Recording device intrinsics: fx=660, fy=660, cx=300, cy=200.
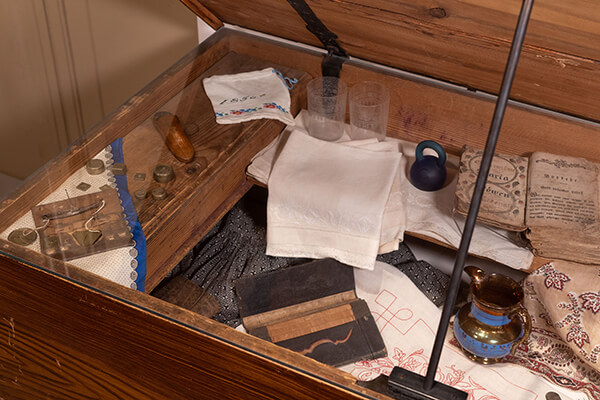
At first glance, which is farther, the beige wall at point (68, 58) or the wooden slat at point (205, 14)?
the beige wall at point (68, 58)

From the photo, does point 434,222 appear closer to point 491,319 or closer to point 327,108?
point 491,319

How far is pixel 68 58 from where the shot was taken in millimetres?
2213

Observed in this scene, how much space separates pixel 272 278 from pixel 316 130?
38 centimetres

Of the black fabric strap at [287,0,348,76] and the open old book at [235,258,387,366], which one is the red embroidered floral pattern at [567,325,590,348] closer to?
the open old book at [235,258,387,366]

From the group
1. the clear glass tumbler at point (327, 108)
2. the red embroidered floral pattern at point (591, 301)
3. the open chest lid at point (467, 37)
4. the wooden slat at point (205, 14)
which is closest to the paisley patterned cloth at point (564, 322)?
the red embroidered floral pattern at point (591, 301)

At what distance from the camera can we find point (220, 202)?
52.8 inches

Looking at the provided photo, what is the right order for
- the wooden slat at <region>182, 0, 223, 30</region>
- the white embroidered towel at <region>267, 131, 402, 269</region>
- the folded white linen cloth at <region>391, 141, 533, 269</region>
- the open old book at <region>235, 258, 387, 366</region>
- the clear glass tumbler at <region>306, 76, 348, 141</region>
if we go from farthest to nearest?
the wooden slat at <region>182, 0, 223, 30</region> < the clear glass tumbler at <region>306, 76, 348, 141</region> < the white embroidered towel at <region>267, 131, 402, 269</region> < the folded white linen cloth at <region>391, 141, 533, 269</region> < the open old book at <region>235, 258, 387, 366</region>

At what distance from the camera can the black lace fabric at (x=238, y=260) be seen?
108 centimetres

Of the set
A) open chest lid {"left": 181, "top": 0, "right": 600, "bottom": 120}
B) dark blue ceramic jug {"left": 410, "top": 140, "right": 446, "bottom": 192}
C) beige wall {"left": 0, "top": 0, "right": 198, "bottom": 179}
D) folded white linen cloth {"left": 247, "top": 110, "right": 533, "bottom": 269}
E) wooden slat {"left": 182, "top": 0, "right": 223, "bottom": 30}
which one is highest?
open chest lid {"left": 181, "top": 0, "right": 600, "bottom": 120}

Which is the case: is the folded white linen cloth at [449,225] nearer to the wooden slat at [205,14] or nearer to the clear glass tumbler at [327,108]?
the clear glass tumbler at [327,108]

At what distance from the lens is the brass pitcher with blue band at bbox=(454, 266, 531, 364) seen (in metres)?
0.96

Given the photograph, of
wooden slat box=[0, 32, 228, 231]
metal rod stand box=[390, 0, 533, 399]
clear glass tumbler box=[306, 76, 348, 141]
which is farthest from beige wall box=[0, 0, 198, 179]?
metal rod stand box=[390, 0, 533, 399]

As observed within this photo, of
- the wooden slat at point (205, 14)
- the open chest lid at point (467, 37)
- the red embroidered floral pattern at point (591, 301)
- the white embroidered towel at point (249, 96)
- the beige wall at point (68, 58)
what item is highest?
the open chest lid at point (467, 37)

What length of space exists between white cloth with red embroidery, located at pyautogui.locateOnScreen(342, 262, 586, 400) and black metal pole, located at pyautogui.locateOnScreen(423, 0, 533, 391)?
29mm
